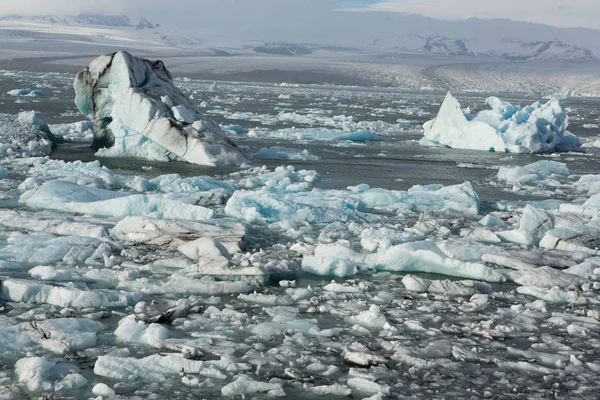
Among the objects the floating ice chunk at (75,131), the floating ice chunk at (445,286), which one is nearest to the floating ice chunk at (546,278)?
the floating ice chunk at (445,286)

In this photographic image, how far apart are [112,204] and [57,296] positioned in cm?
274

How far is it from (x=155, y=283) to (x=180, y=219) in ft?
6.56

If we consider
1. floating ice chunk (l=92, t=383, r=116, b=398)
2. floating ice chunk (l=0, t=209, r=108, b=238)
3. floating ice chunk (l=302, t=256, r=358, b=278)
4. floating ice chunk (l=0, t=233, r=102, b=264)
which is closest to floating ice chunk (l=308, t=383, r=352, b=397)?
floating ice chunk (l=92, t=383, r=116, b=398)

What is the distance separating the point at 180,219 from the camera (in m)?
6.82

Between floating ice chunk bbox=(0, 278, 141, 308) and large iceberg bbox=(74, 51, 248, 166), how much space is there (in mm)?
6706

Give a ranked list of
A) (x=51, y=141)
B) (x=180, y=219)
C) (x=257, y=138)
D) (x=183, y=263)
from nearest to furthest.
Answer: (x=183, y=263), (x=180, y=219), (x=51, y=141), (x=257, y=138)

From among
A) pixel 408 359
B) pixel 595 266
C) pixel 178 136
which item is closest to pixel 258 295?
pixel 408 359

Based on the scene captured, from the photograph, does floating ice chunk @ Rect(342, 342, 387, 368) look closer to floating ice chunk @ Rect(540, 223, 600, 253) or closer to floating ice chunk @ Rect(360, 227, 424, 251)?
floating ice chunk @ Rect(360, 227, 424, 251)

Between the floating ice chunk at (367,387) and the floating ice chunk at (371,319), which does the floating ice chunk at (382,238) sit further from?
the floating ice chunk at (367,387)

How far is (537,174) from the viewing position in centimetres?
1102

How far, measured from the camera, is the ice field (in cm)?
346

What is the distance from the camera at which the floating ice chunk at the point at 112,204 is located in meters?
6.96

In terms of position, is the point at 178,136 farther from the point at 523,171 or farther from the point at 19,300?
the point at 19,300

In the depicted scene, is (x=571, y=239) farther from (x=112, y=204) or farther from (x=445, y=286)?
(x=112, y=204)
